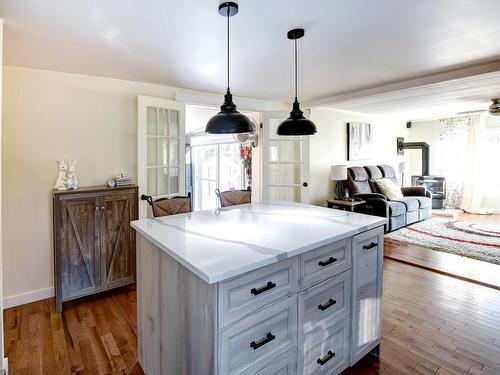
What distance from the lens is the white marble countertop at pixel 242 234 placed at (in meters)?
1.21

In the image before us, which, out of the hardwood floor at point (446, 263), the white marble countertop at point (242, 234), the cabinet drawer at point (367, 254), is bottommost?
the hardwood floor at point (446, 263)

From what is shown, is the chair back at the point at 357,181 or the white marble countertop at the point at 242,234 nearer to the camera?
the white marble countertop at the point at 242,234

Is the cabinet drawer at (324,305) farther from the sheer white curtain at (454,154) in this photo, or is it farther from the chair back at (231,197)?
the sheer white curtain at (454,154)

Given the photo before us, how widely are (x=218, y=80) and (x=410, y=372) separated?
10.4ft

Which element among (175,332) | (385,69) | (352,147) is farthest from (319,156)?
(175,332)

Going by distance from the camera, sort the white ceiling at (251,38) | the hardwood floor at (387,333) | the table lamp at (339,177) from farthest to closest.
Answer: the table lamp at (339,177), the hardwood floor at (387,333), the white ceiling at (251,38)

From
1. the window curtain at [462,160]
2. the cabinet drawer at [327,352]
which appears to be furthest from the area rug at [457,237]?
the cabinet drawer at [327,352]

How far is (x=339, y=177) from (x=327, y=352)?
12.9 ft

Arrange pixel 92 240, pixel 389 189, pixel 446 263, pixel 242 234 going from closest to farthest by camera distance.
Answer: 1. pixel 242 234
2. pixel 92 240
3. pixel 446 263
4. pixel 389 189

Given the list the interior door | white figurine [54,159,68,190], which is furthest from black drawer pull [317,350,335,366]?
the interior door

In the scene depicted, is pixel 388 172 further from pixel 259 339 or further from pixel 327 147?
pixel 259 339

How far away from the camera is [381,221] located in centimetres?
196

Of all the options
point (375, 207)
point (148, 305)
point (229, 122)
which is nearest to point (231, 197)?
point (229, 122)

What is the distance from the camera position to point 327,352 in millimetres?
1604
